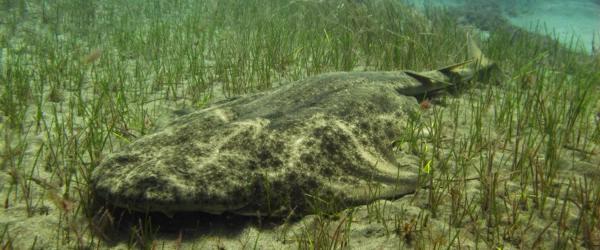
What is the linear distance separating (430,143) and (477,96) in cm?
206

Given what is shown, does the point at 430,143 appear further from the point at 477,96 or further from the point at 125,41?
the point at 125,41

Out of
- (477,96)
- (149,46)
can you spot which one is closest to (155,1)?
(149,46)

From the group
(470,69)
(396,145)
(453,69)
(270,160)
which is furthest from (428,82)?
(270,160)

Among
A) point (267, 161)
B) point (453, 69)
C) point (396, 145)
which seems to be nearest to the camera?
point (267, 161)

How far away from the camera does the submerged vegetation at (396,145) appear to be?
270 cm

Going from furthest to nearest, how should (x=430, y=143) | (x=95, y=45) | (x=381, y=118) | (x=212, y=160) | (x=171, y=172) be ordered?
(x=95, y=45), (x=430, y=143), (x=381, y=118), (x=212, y=160), (x=171, y=172)

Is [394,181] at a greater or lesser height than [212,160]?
lesser

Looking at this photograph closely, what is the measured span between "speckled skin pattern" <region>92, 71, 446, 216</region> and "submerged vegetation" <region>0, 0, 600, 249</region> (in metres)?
0.19

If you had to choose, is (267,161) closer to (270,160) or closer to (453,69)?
(270,160)

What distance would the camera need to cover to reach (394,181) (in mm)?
3146

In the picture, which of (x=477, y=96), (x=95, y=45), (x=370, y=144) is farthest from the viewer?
(x=95, y=45)

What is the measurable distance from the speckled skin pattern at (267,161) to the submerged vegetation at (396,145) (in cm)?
19

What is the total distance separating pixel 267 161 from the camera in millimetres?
2895

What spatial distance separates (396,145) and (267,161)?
164 centimetres
